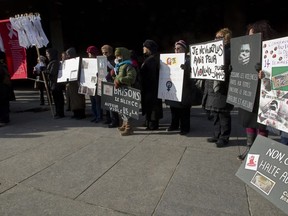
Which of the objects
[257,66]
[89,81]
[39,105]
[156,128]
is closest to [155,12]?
[39,105]

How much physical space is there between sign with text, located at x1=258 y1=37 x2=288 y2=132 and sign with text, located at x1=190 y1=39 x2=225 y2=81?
1.19m

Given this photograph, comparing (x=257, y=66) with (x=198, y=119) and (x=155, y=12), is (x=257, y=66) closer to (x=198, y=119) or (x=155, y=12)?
(x=198, y=119)

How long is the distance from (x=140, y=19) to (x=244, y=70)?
1047 centimetres

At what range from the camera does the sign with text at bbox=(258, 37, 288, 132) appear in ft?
10.3

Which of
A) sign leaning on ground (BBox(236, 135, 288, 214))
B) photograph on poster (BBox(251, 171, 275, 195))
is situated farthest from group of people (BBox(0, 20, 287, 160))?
photograph on poster (BBox(251, 171, 275, 195))

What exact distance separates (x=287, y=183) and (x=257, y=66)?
1480 mm

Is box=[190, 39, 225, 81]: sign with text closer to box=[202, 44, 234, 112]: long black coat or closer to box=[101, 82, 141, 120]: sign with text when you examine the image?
box=[202, 44, 234, 112]: long black coat

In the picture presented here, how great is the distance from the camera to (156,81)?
20.5ft

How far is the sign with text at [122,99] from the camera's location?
228 inches

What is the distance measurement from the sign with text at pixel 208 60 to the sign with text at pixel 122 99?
3.75 ft

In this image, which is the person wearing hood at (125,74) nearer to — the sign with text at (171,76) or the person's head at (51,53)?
the sign with text at (171,76)

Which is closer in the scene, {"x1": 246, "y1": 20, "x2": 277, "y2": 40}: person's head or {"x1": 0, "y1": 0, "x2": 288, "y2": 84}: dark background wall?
{"x1": 246, "y1": 20, "x2": 277, "y2": 40}: person's head

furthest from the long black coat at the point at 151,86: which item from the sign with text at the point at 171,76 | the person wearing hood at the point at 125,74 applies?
the person wearing hood at the point at 125,74

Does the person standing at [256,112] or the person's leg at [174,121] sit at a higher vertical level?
the person standing at [256,112]
